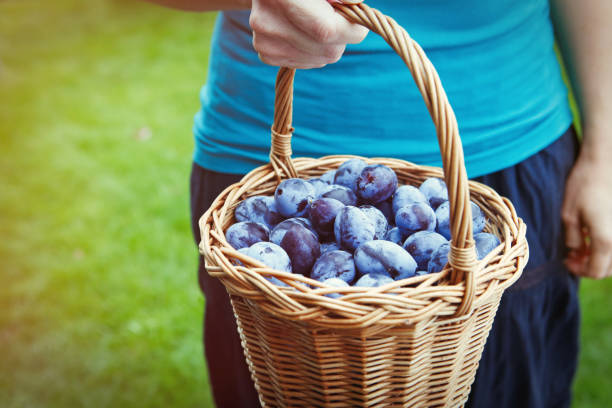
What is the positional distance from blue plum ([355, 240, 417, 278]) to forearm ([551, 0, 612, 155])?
Answer: 59 cm

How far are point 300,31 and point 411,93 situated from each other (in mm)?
352

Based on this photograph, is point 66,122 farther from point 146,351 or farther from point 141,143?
point 146,351

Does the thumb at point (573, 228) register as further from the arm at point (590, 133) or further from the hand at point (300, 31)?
the hand at point (300, 31)

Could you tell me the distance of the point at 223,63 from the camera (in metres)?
1.07

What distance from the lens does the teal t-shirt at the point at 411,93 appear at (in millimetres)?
963

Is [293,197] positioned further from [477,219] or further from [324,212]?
[477,219]

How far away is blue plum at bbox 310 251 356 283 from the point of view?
0.74m

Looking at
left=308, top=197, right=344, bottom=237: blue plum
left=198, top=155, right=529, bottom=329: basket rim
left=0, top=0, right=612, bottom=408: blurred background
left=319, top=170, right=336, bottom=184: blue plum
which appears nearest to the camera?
left=198, top=155, right=529, bottom=329: basket rim

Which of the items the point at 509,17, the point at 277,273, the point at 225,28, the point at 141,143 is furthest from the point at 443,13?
the point at 141,143

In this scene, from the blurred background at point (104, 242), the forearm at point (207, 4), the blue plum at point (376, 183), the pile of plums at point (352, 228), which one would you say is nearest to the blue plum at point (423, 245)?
the pile of plums at point (352, 228)

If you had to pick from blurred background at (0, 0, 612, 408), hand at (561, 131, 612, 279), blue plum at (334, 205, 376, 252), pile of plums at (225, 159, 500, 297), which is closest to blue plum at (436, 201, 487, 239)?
pile of plums at (225, 159, 500, 297)

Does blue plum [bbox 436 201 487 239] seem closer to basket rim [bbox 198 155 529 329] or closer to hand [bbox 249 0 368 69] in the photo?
basket rim [bbox 198 155 529 329]

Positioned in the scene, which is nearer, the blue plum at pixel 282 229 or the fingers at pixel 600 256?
the blue plum at pixel 282 229

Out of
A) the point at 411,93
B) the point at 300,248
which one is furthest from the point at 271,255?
the point at 411,93
